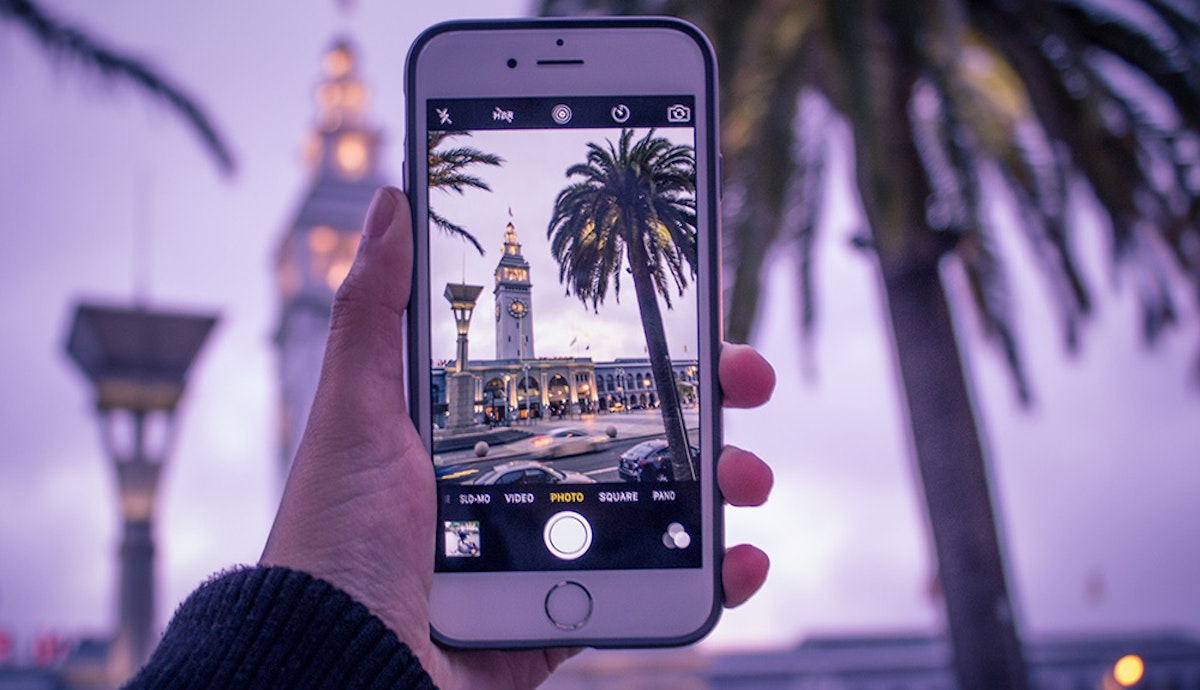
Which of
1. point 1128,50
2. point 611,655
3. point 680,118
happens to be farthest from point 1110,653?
point 680,118

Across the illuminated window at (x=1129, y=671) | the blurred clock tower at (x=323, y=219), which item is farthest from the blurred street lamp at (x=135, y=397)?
the blurred clock tower at (x=323, y=219)

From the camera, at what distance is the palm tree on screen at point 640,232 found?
2133 mm

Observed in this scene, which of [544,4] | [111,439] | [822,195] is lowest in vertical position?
[111,439]

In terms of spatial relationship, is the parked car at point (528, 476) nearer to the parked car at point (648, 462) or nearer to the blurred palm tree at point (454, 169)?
the parked car at point (648, 462)

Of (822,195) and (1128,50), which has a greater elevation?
(1128,50)

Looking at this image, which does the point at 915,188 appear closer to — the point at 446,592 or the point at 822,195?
the point at 822,195

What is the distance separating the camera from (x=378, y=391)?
1965mm

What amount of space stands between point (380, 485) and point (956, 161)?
18.8 feet

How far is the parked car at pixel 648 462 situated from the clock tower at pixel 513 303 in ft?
0.85

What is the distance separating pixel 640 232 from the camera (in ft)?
7.16

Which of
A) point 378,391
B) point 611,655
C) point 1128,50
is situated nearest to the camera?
point 378,391

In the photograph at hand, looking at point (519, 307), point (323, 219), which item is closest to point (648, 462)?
point (519, 307)

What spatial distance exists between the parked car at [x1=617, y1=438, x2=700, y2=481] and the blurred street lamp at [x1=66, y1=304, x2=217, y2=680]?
22109mm

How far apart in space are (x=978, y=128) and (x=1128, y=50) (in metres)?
1.13
